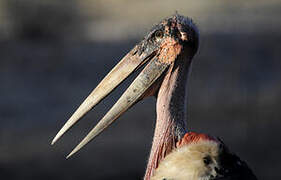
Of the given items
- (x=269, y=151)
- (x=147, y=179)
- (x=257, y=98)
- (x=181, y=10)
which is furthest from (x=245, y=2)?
(x=147, y=179)

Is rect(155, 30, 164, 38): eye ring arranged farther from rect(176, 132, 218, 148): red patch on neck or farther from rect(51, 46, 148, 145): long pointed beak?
rect(176, 132, 218, 148): red patch on neck

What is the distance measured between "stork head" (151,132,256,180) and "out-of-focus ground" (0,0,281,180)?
16.2ft

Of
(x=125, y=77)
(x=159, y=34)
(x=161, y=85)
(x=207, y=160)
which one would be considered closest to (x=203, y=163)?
(x=207, y=160)

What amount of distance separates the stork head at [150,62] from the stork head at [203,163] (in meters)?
0.53

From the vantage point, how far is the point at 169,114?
4949mm

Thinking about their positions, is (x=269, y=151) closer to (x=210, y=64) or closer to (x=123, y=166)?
(x=123, y=166)

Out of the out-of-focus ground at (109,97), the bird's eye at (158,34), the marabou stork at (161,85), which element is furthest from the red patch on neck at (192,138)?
the out-of-focus ground at (109,97)

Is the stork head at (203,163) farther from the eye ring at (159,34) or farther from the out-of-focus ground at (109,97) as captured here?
the out-of-focus ground at (109,97)

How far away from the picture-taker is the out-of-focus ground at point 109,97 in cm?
998

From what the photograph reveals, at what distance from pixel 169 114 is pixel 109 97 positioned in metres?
6.60

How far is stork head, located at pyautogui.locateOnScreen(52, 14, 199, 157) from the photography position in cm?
492

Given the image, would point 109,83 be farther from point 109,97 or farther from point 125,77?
point 109,97

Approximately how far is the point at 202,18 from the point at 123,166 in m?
8.42

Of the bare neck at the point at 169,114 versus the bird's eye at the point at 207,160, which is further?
the bare neck at the point at 169,114
